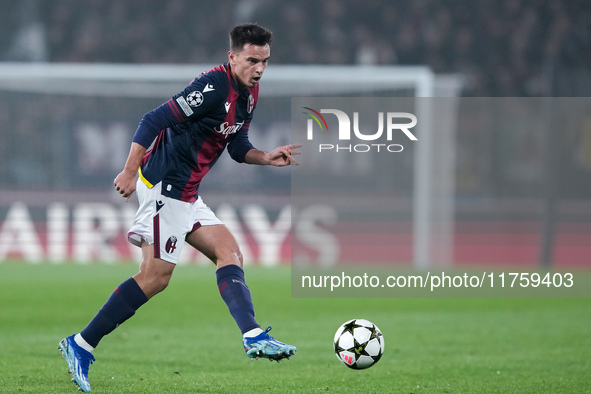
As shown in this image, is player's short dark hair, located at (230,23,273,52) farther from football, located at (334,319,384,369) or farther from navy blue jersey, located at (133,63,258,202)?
football, located at (334,319,384,369)

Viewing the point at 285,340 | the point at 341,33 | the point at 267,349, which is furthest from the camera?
the point at 341,33

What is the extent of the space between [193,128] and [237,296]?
98 cm

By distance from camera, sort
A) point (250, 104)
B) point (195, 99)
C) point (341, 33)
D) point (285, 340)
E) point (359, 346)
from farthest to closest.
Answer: point (341, 33)
point (285, 340)
point (250, 104)
point (359, 346)
point (195, 99)

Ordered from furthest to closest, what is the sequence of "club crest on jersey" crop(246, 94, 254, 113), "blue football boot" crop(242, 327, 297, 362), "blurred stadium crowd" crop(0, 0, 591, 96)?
"blurred stadium crowd" crop(0, 0, 591, 96), "club crest on jersey" crop(246, 94, 254, 113), "blue football boot" crop(242, 327, 297, 362)

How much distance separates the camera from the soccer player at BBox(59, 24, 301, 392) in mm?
4613

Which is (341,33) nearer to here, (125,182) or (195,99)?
(195,99)

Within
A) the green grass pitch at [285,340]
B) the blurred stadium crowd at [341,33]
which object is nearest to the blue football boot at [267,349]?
the green grass pitch at [285,340]

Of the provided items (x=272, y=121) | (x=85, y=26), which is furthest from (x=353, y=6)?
(x=272, y=121)

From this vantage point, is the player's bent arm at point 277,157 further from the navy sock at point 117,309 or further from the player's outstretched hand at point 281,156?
the navy sock at point 117,309

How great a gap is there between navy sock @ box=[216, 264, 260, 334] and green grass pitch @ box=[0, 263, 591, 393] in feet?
1.58

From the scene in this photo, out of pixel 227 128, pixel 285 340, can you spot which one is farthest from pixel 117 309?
pixel 285 340

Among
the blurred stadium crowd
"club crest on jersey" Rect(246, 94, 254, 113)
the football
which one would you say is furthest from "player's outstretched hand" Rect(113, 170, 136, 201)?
the blurred stadium crowd

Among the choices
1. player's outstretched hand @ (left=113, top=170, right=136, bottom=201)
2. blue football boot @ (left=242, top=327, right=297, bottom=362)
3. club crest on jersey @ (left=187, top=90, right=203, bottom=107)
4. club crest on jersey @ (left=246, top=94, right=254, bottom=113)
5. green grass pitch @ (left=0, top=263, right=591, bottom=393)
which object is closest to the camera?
blue football boot @ (left=242, top=327, right=297, bottom=362)

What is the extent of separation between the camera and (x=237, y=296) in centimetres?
464
